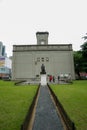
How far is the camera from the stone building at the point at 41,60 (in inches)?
1957

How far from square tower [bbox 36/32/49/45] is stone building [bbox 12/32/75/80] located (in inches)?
195

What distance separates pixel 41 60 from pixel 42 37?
10.7 meters

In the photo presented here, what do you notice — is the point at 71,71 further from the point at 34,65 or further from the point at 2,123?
the point at 2,123

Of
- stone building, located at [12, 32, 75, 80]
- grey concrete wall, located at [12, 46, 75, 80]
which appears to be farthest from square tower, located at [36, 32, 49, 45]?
grey concrete wall, located at [12, 46, 75, 80]

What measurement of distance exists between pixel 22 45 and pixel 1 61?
30718 millimetres

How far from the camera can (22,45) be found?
51.9 meters

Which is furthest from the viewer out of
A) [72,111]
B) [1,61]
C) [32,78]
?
[1,61]

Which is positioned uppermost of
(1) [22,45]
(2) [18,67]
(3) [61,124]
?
(1) [22,45]

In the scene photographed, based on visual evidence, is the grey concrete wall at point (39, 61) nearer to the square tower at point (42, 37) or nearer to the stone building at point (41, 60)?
the stone building at point (41, 60)

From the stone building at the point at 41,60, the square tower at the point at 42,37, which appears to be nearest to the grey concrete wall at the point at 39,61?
the stone building at the point at 41,60

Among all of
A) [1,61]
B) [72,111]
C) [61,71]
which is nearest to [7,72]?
[1,61]

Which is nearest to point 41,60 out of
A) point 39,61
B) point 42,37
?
point 39,61

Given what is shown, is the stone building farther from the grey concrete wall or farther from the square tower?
the square tower

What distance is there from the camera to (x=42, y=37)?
5691 centimetres
